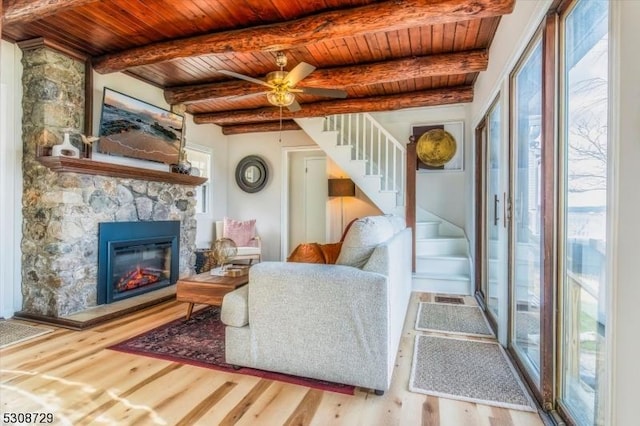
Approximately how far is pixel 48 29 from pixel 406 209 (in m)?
4.22

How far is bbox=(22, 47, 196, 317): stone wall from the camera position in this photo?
3.21m

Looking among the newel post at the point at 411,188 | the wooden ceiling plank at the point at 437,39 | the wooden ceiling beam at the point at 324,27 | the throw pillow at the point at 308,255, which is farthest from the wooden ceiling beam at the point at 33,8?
the newel post at the point at 411,188

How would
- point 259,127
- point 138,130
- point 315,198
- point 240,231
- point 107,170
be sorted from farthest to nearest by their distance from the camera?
point 315,198 < point 259,127 < point 240,231 < point 138,130 < point 107,170

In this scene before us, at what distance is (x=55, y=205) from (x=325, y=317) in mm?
2917

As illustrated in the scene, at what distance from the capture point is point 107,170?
3.56 m

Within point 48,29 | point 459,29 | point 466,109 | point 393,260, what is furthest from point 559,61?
point 48,29

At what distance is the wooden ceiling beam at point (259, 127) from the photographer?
19.3ft

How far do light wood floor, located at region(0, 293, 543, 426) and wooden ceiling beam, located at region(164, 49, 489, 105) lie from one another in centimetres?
288

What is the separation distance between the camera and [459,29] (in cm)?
306

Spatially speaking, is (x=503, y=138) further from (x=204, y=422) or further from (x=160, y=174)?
(x=160, y=174)

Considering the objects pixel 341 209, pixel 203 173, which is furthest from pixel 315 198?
pixel 203 173

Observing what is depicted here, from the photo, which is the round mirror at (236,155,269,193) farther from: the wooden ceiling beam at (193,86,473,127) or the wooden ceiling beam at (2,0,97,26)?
the wooden ceiling beam at (2,0,97,26)

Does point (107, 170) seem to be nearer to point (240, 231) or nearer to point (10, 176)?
point (10, 176)

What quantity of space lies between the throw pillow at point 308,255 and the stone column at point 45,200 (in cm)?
244
